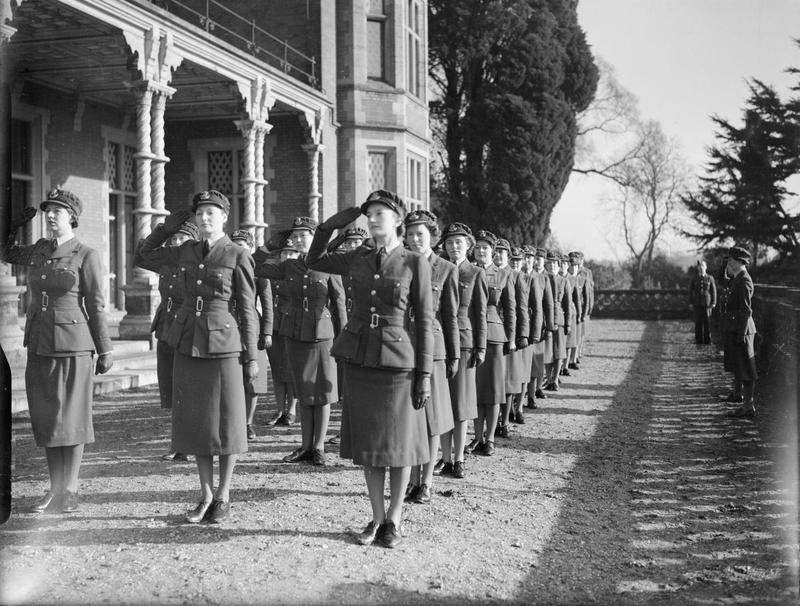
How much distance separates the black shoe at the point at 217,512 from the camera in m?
5.09

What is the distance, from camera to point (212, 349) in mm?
5023

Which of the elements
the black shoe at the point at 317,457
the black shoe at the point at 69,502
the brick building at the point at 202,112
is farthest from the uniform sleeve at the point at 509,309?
the brick building at the point at 202,112

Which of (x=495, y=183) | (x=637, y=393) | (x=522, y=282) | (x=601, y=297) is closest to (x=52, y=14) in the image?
(x=522, y=282)

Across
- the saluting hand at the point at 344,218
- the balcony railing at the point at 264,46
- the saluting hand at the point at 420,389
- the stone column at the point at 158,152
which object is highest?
the balcony railing at the point at 264,46

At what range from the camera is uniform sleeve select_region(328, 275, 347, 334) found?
721 centimetres

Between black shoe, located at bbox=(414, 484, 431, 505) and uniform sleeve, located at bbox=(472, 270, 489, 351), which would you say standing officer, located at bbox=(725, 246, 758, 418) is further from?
black shoe, located at bbox=(414, 484, 431, 505)

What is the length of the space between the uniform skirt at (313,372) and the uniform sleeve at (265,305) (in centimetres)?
23

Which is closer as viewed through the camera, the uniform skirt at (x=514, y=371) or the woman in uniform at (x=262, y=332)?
the woman in uniform at (x=262, y=332)

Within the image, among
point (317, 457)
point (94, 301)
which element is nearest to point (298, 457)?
point (317, 457)

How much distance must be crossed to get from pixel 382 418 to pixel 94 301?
217 cm

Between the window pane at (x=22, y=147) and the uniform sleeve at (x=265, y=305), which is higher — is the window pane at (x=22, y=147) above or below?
above

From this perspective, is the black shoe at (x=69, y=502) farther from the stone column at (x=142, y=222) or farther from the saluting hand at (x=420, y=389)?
the stone column at (x=142, y=222)

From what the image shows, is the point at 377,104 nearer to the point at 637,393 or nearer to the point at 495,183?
the point at 495,183

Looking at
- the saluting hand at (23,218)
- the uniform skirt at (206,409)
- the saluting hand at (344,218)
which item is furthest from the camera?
the saluting hand at (23,218)
